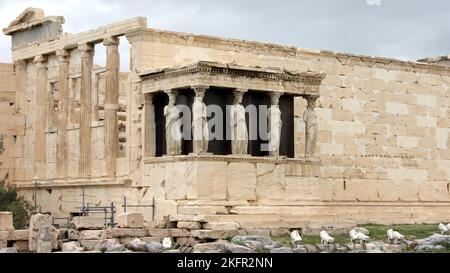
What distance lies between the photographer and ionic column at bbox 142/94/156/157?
28203 mm

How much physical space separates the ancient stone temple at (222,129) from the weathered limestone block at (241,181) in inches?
1.2

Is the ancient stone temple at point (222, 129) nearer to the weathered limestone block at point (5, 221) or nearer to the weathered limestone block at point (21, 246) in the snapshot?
the weathered limestone block at point (21, 246)

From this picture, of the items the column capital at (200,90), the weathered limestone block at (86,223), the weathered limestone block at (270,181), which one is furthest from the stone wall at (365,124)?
the weathered limestone block at (86,223)

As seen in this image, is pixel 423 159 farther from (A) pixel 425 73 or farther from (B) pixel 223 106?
(B) pixel 223 106

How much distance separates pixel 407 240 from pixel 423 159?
9408 millimetres

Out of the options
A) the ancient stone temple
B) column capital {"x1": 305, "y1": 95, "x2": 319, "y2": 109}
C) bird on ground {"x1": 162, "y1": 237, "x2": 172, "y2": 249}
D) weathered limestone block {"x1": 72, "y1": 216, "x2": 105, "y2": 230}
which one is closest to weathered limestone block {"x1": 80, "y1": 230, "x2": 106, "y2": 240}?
weathered limestone block {"x1": 72, "y1": 216, "x2": 105, "y2": 230}

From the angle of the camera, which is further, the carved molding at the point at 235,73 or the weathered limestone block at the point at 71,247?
the carved molding at the point at 235,73

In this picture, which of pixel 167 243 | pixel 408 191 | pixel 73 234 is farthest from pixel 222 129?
pixel 408 191

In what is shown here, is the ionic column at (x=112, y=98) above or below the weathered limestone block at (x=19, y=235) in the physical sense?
above

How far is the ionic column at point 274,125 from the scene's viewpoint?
2803 cm

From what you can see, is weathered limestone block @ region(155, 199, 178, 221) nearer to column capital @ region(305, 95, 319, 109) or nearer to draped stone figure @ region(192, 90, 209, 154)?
draped stone figure @ region(192, 90, 209, 154)

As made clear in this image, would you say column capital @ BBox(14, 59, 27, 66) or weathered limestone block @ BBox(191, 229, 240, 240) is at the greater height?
column capital @ BBox(14, 59, 27, 66)

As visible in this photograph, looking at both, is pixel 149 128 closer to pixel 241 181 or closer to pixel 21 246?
pixel 241 181

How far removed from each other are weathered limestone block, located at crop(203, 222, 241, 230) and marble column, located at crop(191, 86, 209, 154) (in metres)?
2.07
